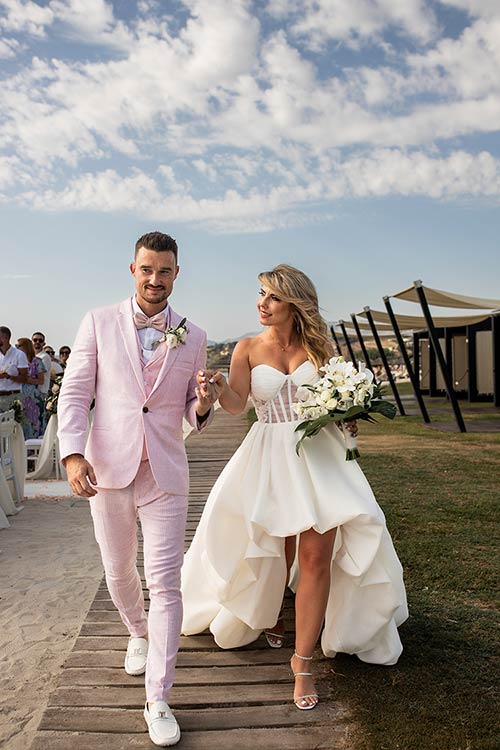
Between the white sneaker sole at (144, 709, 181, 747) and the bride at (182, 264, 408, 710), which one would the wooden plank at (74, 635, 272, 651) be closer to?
the bride at (182, 264, 408, 710)

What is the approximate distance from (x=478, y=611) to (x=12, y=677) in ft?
8.61

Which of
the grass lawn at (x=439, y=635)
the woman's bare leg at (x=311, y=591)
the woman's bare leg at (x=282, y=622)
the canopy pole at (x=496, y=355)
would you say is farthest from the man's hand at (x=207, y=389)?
the canopy pole at (x=496, y=355)

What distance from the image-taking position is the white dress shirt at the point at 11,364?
969cm

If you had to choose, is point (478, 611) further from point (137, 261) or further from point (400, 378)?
point (400, 378)

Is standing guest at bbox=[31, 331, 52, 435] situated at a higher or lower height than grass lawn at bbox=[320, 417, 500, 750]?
higher

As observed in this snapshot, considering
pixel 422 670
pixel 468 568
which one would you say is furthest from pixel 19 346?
pixel 422 670

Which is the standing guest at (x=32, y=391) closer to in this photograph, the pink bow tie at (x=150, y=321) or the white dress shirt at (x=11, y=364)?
the white dress shirt at (x=11, y=364)

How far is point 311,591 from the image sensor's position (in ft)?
10.0

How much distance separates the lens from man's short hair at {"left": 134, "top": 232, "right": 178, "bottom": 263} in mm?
2907

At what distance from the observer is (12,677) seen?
3596 millimetres

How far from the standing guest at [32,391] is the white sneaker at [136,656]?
6973 mm

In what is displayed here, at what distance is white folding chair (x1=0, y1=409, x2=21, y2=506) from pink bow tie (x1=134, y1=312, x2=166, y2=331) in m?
4.89

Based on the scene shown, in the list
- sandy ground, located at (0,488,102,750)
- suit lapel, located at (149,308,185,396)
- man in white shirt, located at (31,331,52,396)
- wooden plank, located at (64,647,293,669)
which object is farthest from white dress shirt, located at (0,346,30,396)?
suit lapel, located at (149,308,185,396)

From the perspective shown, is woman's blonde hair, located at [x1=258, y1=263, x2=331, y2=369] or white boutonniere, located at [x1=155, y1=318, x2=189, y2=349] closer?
white boutonniere, located at [x1=155, y1=318, x2=189, y2=349]
